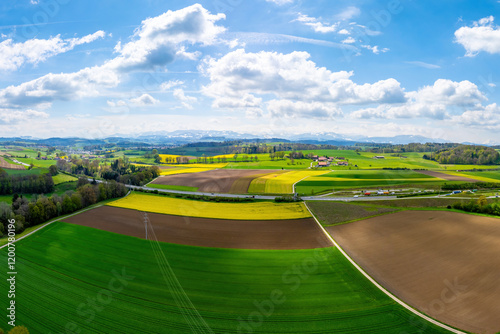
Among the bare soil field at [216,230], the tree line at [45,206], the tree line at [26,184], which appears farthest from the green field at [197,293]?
the tree line at [26,184]

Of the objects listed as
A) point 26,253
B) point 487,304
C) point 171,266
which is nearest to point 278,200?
point 171,266

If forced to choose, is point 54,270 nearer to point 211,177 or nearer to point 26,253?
point 26,253

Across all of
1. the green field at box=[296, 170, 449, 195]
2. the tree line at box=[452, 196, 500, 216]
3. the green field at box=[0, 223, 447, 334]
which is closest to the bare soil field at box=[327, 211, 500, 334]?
the green field at box=[0, 223, 447, 334]

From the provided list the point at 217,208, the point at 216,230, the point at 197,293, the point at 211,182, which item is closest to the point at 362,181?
the point at 211,182

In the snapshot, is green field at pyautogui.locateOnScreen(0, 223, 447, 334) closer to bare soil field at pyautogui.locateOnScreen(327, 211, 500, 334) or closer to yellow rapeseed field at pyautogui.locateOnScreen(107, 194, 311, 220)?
bare soil field at pyautogui.locateOnScreen(327, 211, 500, 334)

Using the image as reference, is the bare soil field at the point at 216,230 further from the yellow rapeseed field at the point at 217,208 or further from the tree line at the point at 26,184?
the tree line at the point at 26,184

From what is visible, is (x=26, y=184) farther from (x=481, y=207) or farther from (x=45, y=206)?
(x=481, y=207)
